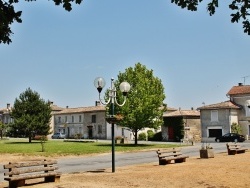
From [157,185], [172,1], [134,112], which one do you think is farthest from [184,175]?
[134,112]

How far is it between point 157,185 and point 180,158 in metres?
7.79

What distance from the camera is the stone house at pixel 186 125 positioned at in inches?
2202

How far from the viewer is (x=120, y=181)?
1249 cm

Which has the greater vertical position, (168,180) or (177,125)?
(177,125)

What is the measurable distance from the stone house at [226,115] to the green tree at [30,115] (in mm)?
24092

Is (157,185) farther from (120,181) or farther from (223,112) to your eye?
(223,112)

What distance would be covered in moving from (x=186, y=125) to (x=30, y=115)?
2416 cm

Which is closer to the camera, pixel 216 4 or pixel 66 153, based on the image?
pixel 216 4

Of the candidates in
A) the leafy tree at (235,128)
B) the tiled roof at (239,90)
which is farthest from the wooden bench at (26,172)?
the tiled roof at (239,90)

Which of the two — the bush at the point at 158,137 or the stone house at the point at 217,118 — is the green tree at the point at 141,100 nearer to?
the stone house at the point at 217,118

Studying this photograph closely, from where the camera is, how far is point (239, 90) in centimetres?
5616

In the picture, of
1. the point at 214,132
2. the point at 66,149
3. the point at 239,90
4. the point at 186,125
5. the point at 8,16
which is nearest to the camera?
the point at 8,16

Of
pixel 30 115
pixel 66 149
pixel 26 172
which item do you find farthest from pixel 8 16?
pixel 30 115

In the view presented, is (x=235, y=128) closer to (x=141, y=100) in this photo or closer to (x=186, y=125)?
(x=186, y=125)
